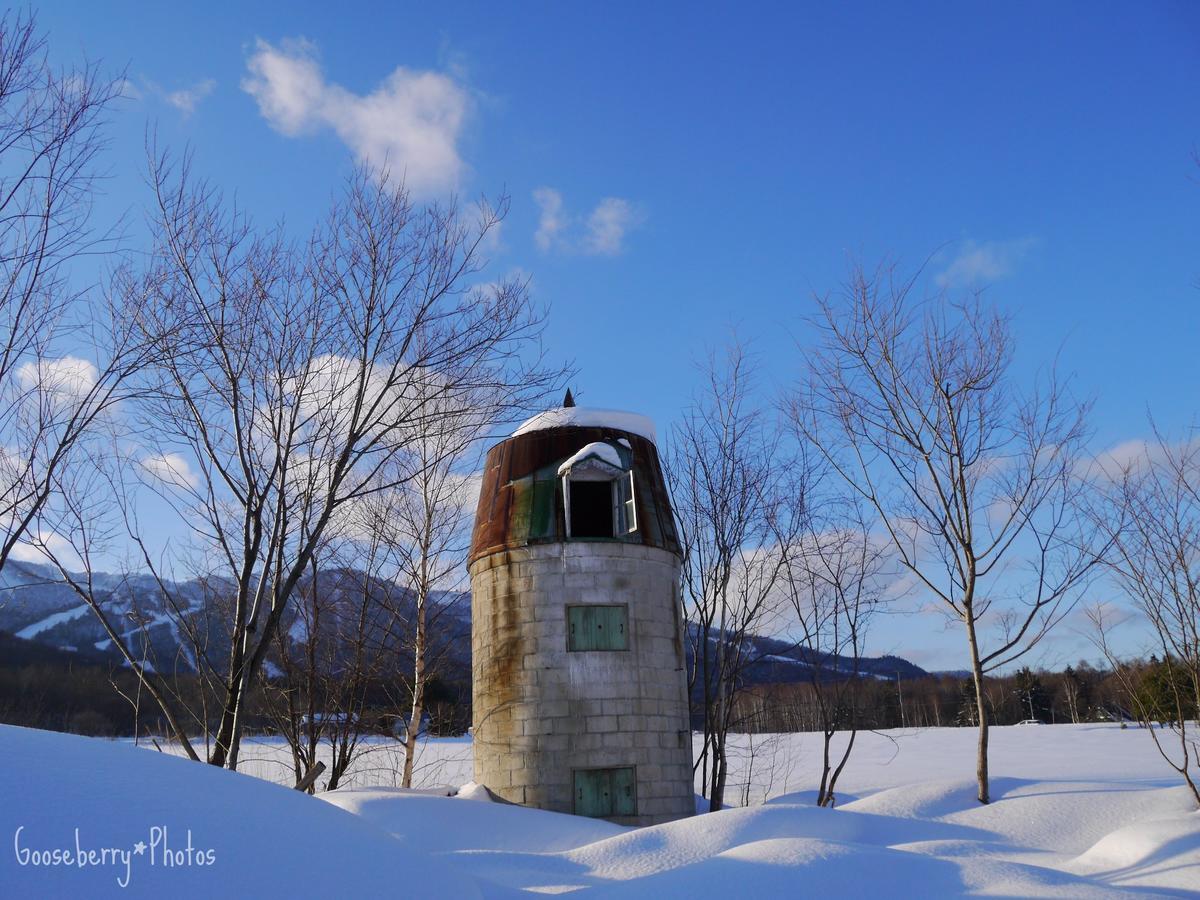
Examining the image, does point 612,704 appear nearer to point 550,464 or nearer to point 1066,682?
point 550,464

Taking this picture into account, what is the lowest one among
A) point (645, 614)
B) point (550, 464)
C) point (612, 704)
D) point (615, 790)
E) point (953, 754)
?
point (953, 754)

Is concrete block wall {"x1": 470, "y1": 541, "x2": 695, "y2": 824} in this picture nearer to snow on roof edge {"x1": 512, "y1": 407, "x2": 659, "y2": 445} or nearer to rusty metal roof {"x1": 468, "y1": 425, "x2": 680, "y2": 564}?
rusty metal roof {"x1": 468, "y1": 425, "x2": 680, "y2": 564}

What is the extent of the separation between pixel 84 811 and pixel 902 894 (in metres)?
5.55

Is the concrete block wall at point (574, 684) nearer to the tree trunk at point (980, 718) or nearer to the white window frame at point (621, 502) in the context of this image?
the white window frame at point (621, 502)

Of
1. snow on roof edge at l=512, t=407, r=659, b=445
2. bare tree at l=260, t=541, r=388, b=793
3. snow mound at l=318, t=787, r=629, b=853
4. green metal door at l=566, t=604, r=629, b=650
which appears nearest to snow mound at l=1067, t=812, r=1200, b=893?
snow mound at l=318, t=787, r=629, b=853

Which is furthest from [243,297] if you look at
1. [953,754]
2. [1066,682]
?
[1066,682]

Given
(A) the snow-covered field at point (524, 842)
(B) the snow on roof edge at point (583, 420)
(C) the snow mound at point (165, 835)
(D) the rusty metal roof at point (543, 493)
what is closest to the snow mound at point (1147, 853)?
(A) the snow-covered field at point (524, 842)

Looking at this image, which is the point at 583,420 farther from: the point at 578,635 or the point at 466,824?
the point at 466,824

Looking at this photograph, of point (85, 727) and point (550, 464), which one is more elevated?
point (550, 464)

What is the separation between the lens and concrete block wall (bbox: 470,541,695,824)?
1404cm

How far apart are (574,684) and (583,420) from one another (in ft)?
17.4

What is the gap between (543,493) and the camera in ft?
52.1

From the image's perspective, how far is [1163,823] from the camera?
9406 millimetres

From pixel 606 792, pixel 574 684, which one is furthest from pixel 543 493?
pixel 606 792
